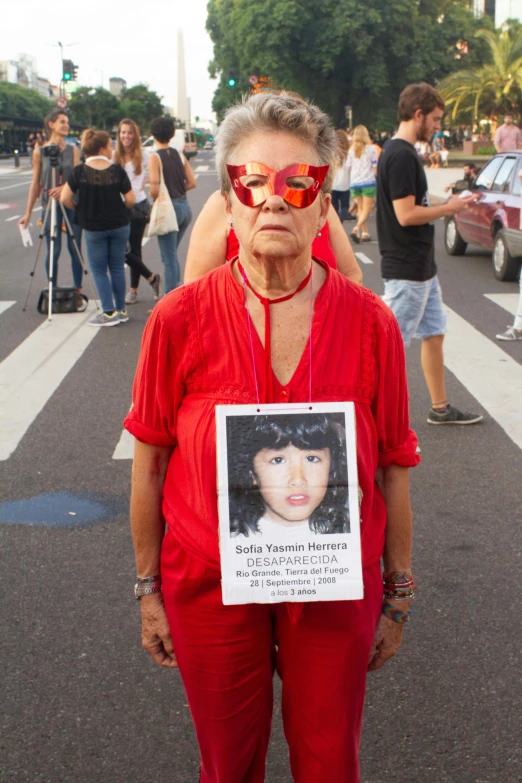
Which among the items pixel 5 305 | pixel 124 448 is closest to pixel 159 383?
pixel 124 448

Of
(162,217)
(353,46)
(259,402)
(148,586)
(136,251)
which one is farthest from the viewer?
(353,46)

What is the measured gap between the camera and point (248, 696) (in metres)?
2.09

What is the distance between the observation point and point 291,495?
6.10 ft

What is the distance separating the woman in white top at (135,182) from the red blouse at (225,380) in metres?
8.26

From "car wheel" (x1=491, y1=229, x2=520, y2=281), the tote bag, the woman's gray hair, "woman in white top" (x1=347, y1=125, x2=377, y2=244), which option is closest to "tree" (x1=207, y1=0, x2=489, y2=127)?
"woman in white top" (x1=347, y1=125, x2=377, y2=244)

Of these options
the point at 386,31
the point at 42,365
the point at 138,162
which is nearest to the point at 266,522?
the point at 42,365

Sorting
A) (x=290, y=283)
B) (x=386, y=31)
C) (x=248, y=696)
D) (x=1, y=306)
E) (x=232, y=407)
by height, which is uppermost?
(x=386, y=31)

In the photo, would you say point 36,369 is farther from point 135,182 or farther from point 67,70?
point 67,70

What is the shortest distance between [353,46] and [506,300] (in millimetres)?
40557

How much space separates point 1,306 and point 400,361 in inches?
382

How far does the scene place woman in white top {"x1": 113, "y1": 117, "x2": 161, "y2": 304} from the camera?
32.8 feet

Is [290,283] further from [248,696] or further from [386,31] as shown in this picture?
[386,31]

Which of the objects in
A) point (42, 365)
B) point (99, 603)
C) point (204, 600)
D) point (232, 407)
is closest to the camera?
point (232, 407)

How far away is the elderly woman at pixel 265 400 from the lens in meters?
2.00
